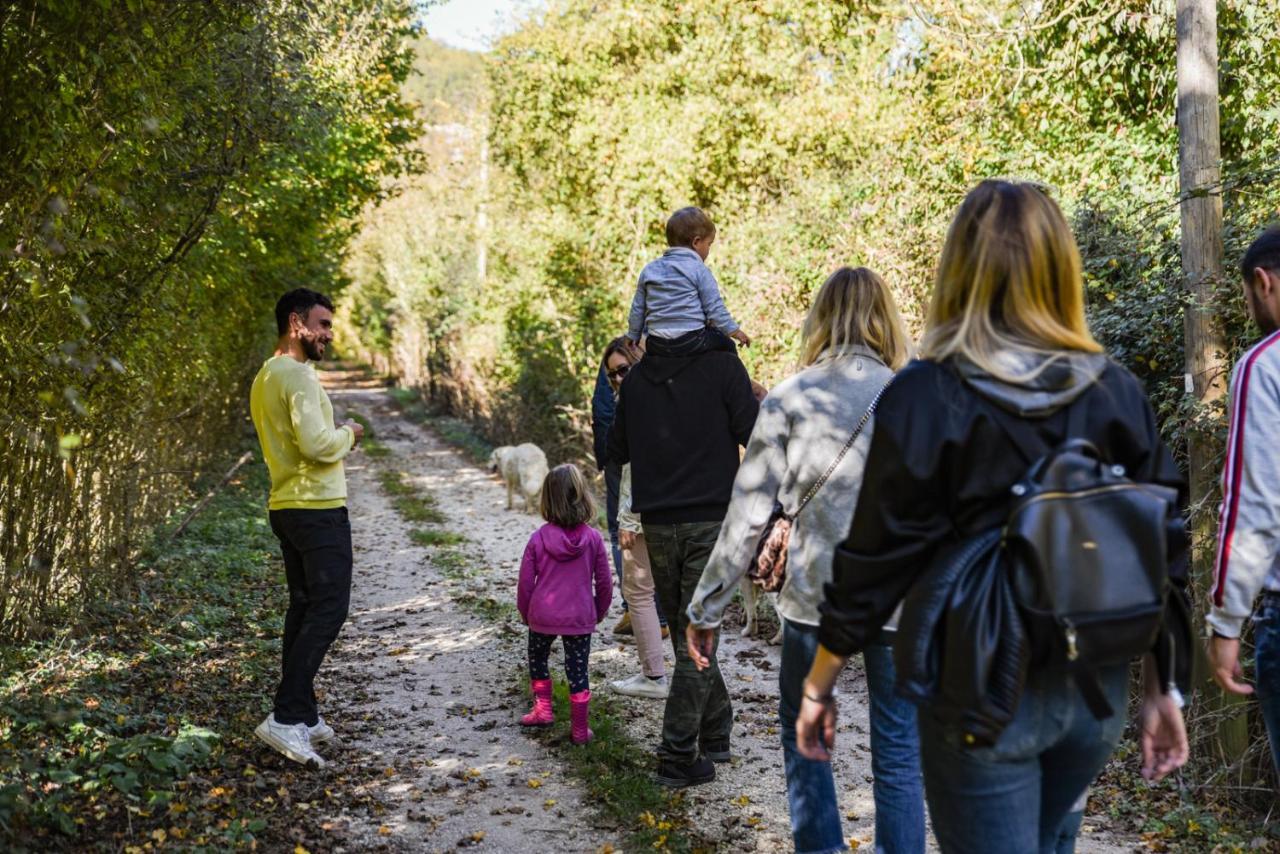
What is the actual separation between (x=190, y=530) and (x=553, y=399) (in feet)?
25.0

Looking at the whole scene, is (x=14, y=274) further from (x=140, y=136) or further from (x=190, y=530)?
(x=190, y=530)

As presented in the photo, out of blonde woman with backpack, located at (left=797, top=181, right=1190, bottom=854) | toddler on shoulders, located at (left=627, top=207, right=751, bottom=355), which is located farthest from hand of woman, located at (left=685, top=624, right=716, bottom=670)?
toddler on shoulders, located at (left=627, top=207, right=751, bottom=355)

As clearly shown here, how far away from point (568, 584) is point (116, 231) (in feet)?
Result: 9.87

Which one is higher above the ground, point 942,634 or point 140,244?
Result: point 140,244

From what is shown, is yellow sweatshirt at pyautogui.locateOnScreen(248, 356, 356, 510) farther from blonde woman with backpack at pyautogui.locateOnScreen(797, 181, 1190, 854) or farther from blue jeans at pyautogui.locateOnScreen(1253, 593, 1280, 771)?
blue jeans at pyautogui.locateOnScreen(1253, 593, 1280, 771)

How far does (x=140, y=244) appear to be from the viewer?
6.21m

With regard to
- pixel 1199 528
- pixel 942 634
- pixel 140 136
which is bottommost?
pixel 1199 528

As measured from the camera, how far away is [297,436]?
5.04 metres


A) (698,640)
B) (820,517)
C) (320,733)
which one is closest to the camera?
(820,517)

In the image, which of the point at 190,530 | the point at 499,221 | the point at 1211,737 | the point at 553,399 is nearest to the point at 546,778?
the point at 1211,737

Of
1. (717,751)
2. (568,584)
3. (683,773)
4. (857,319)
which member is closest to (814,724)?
(857,319)

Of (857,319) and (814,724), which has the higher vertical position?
(857,319)

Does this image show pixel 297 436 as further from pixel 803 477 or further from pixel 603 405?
pixel 603 405

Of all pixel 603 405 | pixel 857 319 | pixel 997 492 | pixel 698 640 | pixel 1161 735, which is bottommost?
pixel 698 640
